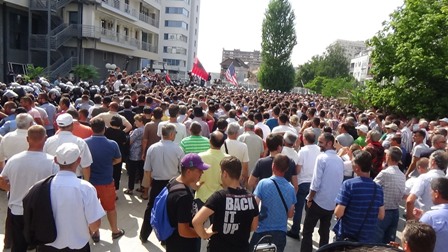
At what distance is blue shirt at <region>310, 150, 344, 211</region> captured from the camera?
196 inches

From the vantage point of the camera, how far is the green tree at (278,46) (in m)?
54.0

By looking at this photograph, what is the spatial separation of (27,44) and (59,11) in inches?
174

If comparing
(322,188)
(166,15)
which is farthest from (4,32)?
(166,15)

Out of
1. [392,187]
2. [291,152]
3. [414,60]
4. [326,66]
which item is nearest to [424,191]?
[392,187]

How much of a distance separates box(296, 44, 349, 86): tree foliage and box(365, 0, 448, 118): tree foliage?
55794 millimetres

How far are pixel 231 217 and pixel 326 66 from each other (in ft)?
237

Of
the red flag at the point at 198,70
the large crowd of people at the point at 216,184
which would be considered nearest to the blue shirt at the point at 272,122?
the large crowd of people at the point at 216,184

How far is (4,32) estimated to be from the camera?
2386cm

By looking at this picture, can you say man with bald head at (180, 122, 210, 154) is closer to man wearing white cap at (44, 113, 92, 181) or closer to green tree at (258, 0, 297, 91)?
man wearing white cap at (44, 113, 92, 181)

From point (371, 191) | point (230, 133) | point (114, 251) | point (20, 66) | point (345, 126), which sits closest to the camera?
point (371, 191)

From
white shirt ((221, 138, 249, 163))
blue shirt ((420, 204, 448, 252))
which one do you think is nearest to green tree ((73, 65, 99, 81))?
white shirt ((221, 138, 249, 163))

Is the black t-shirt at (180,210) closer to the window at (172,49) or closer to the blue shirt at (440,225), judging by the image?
the blue shirt at (440,225)

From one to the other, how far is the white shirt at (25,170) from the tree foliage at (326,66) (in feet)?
229

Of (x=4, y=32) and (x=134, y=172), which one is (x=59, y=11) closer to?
(x=4, y=32)
